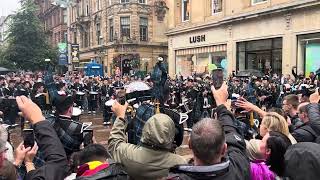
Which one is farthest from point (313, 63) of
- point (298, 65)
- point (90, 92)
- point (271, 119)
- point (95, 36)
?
point (95, 36)

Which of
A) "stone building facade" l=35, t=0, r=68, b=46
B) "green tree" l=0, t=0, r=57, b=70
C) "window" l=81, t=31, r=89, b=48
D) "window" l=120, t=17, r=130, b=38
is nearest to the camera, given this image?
"green tree" l=0, t=0, r=57, b=70

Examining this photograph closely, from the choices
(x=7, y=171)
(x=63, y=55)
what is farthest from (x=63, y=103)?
(x=63, y=55)

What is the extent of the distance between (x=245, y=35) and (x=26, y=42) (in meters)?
23.5

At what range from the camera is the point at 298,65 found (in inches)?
837

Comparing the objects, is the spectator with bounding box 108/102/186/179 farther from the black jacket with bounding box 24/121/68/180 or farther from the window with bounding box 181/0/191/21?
the window with bounding box 181/0/191/21

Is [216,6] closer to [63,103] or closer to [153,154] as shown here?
[63,103]

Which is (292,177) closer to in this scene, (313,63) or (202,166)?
(202,166)

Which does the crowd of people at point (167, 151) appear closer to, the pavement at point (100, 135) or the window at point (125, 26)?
the pavement at point (100, 135)

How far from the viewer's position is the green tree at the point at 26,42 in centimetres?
3956

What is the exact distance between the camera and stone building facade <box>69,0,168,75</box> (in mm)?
47500

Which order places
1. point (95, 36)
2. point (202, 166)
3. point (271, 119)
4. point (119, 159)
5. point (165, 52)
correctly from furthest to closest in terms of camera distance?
point (95, 36), point (165, 52), point (271, 119), point (119, 159), point (202, 166)

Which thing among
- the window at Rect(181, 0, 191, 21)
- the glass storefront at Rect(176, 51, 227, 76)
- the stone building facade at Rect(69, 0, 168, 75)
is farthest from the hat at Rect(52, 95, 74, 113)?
the stone building facade at Rect(69, 0, 168, 75)

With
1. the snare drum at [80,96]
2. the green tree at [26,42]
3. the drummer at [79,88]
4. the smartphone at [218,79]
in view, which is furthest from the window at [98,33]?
the smartphone at [218,79]

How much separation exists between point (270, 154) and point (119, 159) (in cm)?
116
